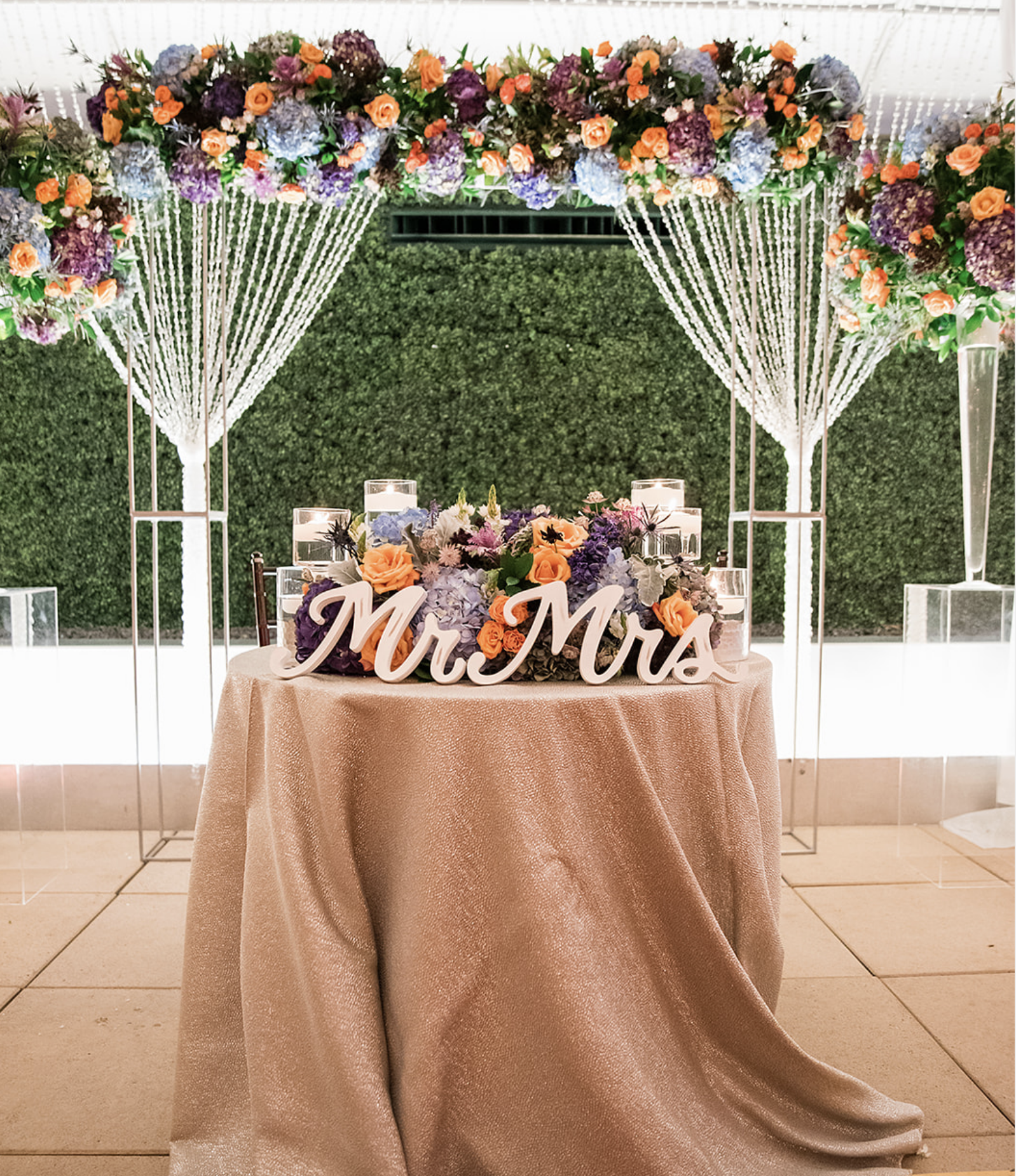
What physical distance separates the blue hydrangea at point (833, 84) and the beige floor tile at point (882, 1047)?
2.35 metres

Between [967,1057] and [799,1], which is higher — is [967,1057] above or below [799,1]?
below

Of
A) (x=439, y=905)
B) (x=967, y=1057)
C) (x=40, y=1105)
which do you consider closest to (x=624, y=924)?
(x=439, y=905)

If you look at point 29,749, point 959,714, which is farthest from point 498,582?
point 959,714

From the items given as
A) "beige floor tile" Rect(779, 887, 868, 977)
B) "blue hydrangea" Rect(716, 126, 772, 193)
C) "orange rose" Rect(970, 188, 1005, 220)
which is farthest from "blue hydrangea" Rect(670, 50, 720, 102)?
"beige floor tile" Rect(779, 887, 868, 977)

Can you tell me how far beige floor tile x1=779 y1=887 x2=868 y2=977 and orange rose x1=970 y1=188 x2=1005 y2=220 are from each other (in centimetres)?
194

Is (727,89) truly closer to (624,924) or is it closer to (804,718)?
(624,924)

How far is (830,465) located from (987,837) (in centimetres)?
389

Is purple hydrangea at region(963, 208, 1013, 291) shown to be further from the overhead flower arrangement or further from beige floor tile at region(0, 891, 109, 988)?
beige floor tile at region(0, 891, 109, 988)

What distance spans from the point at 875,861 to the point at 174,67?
3.23 m

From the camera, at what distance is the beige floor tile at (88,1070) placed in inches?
74.2

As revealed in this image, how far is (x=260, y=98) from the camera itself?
273 centimetres

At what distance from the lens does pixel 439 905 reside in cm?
159

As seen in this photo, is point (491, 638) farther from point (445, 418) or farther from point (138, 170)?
point (445, 418)

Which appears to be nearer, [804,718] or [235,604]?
[804,718]
